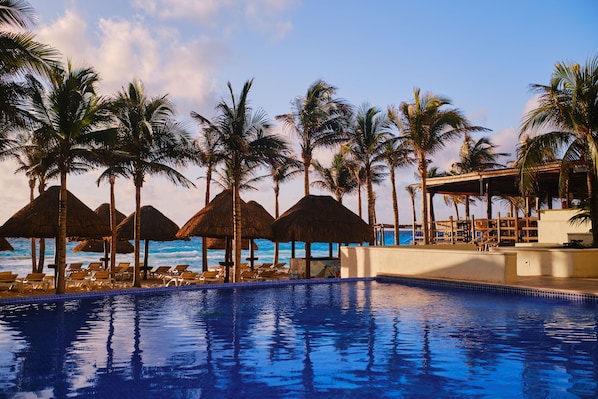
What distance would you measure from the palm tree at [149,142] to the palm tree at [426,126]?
1231cm

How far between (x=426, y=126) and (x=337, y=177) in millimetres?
15047

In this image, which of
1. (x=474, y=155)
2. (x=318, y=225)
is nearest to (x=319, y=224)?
(x=318, y=225)

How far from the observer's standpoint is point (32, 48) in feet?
39.6

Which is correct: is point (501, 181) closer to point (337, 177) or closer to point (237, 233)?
point (237, 233)

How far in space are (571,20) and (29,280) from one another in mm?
20619

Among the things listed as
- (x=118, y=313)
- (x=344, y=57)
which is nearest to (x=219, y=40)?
(x=344, y=57)

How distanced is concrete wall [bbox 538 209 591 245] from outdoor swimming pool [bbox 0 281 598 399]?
1146cm

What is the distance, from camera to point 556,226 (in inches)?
906

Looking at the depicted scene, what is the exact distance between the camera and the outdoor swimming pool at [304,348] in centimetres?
627

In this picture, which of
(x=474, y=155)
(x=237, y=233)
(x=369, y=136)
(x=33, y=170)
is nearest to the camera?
(x=237, y=233)

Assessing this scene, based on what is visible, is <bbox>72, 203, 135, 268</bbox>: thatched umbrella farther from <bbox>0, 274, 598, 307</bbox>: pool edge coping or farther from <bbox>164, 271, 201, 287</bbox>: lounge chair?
<bbox>0, 274, 598, 307</bbox>: pool edge coping

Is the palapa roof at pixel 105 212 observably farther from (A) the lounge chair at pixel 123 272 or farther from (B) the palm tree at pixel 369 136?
(B) the palm tree at pixel 369 136

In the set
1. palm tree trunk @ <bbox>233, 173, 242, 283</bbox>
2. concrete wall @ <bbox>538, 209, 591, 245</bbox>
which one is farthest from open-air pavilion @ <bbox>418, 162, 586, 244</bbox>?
palm tree trunk @ <bbox>233, 173, 242, 283</bbox>

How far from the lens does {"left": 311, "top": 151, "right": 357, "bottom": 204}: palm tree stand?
41062 mm
